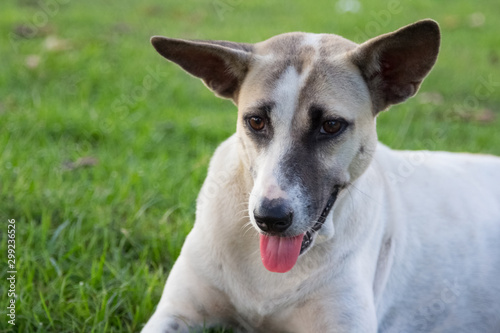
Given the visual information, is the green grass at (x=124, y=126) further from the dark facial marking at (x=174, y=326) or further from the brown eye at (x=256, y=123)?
the brown eye at (x=256, y=123)

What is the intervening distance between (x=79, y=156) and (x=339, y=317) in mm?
2962

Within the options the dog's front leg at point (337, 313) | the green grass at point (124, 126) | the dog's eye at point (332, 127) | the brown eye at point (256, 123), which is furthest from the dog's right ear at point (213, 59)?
the green grass at point (124, 126)

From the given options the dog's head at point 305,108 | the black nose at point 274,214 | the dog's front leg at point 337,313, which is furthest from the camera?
the dog's front leg at point 337,313

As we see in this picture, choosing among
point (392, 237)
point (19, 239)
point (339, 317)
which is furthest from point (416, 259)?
point (19, 239)

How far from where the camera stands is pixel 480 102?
8125 mm

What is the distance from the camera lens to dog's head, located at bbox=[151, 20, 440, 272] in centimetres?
294

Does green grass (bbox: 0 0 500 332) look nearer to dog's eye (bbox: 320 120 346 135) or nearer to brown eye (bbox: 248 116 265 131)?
brown eye (bbox: 248 116 265 131)

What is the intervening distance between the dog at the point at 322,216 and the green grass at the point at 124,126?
2.06 feet

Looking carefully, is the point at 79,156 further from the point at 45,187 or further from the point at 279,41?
the point at 279,41

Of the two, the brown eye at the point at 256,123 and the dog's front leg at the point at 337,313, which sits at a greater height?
the brown eye at the point at 256,123

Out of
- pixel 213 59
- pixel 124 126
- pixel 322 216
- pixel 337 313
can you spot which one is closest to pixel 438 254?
pixel 337 313

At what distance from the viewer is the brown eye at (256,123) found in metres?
3.13

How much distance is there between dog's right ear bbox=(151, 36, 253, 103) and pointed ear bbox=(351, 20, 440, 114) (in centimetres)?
55

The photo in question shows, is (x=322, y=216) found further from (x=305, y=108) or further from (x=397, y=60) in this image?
(x=397, y=60)
